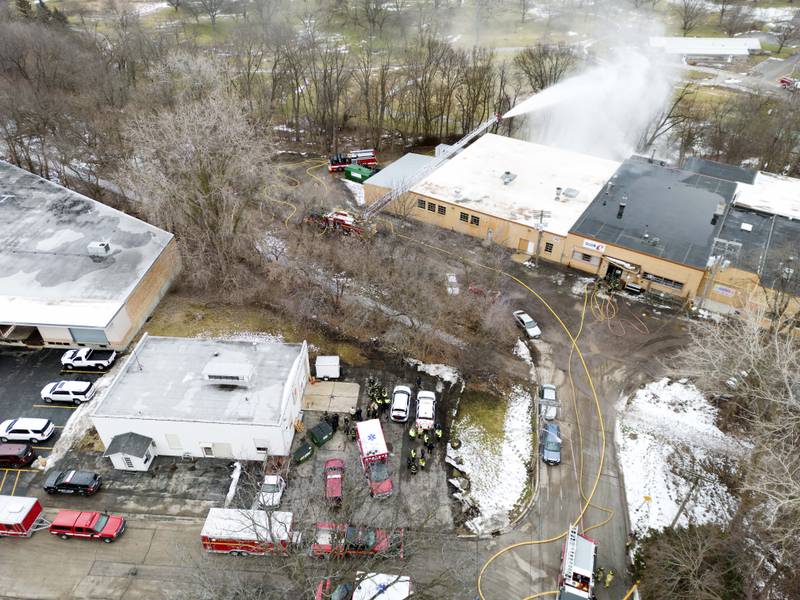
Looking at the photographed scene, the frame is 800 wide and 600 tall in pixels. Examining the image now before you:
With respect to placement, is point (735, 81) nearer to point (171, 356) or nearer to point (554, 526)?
point (554, 526)

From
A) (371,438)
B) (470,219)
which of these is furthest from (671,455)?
(470,219)

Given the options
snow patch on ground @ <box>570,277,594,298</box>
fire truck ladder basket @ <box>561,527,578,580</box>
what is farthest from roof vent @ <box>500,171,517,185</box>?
fire truck ladder basket @ <box>561,527,578,580</box>

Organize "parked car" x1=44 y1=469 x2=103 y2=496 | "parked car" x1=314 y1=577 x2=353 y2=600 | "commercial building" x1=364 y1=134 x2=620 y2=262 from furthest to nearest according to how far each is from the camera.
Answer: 1. "commercial building" x1=364 y1=134 x2=620 y2=262
2. "parked car" x1=44 y1=469 x2=103 y2=496
3. "parked car" x1=314 y1=577 x2=353 y2=600

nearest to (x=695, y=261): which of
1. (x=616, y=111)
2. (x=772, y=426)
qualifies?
(x=772, y=426)

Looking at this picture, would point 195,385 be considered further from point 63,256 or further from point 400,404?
point 63,256

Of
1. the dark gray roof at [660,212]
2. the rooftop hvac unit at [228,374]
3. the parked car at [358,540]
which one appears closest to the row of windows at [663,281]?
the dark gray roof at [660,212]

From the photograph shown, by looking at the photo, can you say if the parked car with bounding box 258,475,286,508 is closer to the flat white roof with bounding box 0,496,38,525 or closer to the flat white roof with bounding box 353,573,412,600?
the flat white roof with bounding box 353,573,412,600
